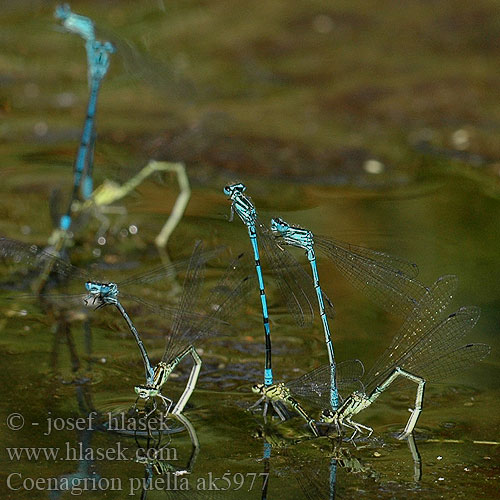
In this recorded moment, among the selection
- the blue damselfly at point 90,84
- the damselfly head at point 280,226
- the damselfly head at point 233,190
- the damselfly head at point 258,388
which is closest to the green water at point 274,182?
the damselfly head at point 258,388

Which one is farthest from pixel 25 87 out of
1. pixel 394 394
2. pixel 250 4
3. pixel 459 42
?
pixel 394 394

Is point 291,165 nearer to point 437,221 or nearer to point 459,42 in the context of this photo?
point 437,221

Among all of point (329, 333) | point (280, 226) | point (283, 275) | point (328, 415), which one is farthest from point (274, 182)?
point (328, 415)

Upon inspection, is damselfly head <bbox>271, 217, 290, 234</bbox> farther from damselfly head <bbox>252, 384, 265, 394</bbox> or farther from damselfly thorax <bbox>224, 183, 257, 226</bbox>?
damselfly head <bbox>252, 384, 265, 394</bbox>

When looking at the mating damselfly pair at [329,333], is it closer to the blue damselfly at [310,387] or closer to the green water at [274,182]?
the blue damselfly at [310,387]

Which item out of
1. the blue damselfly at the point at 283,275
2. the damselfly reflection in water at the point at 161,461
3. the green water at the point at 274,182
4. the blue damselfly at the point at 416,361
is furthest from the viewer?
the blue damselfly at the point at 283,275

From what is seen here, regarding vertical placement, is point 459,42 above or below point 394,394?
above

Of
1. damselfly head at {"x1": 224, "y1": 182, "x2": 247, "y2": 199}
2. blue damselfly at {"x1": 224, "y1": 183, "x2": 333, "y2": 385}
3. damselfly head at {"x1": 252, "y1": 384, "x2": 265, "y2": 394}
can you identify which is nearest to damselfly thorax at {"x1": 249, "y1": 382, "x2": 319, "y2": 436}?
damselfly head at {"x1": 252, "y1": 384, "x2": 265, "y2": 394}

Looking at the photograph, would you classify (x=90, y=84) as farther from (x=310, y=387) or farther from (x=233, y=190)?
(x=310, y=387)
